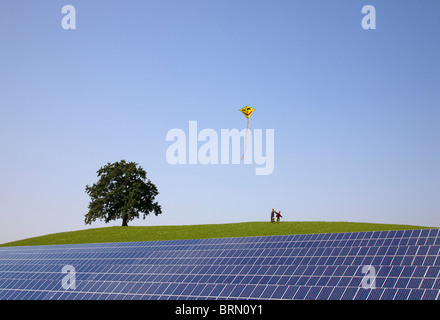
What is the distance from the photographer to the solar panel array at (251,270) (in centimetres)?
2406

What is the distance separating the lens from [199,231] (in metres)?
57.2

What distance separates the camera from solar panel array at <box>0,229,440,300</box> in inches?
947

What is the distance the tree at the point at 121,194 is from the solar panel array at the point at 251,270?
43.3m

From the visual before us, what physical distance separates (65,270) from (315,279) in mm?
20370

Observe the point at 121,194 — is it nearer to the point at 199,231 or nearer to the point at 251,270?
the point at 199,231

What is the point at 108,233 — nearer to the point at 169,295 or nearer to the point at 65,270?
the point at 65,270

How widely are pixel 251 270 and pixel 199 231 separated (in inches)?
1123

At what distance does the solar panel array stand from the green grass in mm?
14603

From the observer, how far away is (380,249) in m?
28.0

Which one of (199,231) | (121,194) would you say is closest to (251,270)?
(199,231)

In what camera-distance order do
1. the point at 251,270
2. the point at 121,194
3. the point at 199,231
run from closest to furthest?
the point at 251,270 → the point at 199,231 → the point at 121,194

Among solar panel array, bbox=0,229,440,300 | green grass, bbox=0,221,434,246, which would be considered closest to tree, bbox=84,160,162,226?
green grass, bbox=0,221,434,246

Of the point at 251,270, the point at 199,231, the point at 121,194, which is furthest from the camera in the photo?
the point at 121,194
